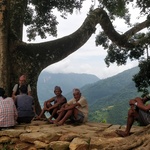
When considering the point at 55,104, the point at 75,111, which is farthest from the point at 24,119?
the point at 75,111

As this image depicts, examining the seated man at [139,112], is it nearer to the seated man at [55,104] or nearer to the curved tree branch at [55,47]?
the seated man at [55,104]

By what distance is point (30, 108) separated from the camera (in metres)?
7.64

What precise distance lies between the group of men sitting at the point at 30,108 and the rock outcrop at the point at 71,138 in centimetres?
25

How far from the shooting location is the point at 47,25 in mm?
14367

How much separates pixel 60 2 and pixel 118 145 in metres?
9.44

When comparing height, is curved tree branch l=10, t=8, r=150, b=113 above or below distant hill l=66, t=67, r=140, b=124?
above

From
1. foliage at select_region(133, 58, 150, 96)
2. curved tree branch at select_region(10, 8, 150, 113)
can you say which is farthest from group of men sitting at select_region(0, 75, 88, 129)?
foliage at select_region(133, 58, 150, 96)

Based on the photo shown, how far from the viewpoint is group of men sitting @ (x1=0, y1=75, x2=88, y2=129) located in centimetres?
687

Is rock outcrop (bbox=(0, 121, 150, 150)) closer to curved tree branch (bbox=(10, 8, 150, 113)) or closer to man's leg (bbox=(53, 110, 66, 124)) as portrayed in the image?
man's leg (bbox=(53, 110, 66, 124))

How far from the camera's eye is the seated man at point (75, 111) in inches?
282

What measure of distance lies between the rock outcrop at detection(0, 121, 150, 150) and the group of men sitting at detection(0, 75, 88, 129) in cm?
25

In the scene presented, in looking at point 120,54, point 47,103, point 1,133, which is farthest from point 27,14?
point 1,133

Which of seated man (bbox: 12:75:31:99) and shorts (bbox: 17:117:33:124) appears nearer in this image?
shorts (bbox: 17:117:33:124)

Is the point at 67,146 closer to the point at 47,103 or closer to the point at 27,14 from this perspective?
the point at 47,103
